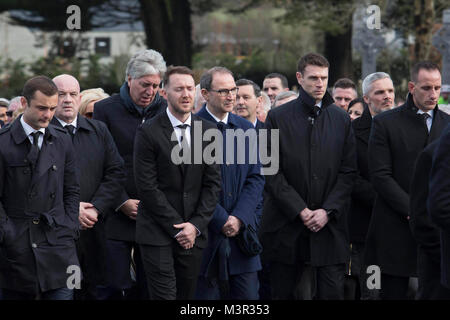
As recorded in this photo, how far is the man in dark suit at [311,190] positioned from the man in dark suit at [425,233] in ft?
5.14

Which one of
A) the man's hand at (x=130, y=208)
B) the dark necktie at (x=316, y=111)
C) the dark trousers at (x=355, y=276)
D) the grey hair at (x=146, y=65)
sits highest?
the grey hair at (x=146, y=65)

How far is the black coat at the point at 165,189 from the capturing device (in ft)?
21.8

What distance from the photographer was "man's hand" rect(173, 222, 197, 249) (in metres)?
6.62

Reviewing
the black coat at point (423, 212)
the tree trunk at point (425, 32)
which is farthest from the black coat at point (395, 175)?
the tree trunk at point (425, 32)

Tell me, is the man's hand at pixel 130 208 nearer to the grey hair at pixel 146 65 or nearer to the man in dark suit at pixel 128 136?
the man in dark suit at pixel 128 136

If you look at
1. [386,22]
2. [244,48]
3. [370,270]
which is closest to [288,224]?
[370,270]

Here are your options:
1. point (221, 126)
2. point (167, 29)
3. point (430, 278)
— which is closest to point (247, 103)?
point (221, 126)

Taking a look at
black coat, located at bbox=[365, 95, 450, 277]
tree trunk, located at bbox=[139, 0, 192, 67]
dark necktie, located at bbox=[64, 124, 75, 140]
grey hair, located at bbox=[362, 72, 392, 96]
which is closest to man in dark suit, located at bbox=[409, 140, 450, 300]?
black coat, located at bbox=[365, 95, 450, 277]

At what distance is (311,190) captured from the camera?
23.9ft

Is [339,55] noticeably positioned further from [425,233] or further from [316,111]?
[425,233]

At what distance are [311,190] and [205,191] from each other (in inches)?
36.6

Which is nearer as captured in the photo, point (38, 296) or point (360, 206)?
point (38, 296)

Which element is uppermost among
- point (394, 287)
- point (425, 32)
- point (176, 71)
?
point (425, 32)

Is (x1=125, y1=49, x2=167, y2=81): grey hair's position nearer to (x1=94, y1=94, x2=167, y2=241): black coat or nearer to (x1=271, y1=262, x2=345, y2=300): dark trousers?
Answer: (x1=94, y1=94, x2=167, y2=241): black coat
